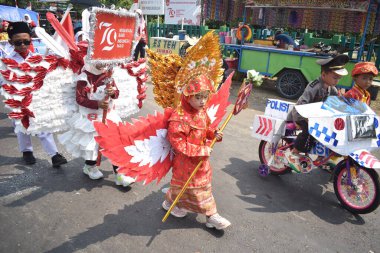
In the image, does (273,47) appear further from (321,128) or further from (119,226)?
(119,226)

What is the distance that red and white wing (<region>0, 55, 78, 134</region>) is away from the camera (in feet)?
9.46

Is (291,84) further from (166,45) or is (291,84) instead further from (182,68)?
(182,68)

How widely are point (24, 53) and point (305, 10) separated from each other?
875 cm

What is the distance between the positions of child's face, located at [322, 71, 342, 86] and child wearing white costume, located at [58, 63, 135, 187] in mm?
2471

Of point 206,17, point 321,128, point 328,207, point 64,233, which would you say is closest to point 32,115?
point 64,233

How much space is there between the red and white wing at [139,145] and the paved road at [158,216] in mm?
691

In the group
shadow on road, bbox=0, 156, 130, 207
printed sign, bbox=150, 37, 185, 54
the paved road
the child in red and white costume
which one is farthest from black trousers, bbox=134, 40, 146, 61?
the child in red and white costume

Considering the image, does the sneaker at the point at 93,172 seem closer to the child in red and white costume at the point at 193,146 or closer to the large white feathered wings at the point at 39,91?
the large white feathered wings at the point at 39,91

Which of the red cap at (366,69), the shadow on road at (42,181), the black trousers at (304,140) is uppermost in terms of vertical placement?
the red cap at (366,69)

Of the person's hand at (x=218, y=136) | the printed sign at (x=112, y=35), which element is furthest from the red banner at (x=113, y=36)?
the person's hand at (x=218, y=136)

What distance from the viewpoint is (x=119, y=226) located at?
2.92 meters

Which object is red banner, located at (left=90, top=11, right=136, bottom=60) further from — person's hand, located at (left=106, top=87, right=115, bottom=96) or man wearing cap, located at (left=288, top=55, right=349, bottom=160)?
Result: man wearing cap, located at (left=288, top=55, right=349, bottom=160)

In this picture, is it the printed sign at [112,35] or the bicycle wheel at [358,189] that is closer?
the printed sign at [112,35]

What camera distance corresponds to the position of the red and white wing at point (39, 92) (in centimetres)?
288
